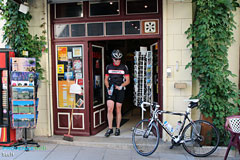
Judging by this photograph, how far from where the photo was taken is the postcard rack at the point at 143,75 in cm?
499

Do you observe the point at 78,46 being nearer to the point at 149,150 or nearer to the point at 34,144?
the point at 34,144

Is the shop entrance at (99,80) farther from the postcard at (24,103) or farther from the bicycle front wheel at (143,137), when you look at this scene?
Result: the postcard at (24,103)

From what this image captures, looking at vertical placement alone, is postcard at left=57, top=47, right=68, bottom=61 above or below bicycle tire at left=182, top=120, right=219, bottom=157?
above

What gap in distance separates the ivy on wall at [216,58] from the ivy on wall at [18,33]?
3.59m

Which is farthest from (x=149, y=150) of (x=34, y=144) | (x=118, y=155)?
(x=34, y=144)

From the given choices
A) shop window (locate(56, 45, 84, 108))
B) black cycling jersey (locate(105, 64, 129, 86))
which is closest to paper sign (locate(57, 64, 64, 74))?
shop window (locate(56, 45, 84, 108))

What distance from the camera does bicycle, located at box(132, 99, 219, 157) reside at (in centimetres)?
388

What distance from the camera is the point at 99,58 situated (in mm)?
5324

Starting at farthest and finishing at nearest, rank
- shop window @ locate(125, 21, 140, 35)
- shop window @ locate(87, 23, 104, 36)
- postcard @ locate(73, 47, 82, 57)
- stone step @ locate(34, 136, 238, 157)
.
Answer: postcard @ locate(73, 47, 82, 57), shop window @ locate(87, 23, 104, 36), shop window @ locate(125, 21, 140, 35), stone step @ locate(34, 136, 238, 157)

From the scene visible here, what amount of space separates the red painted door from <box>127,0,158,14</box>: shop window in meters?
1.29

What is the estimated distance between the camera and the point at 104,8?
4723 mm

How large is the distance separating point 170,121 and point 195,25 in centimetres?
216

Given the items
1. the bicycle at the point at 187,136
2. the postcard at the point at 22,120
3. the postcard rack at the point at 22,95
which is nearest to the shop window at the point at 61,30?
the postcard rack at the point at 22,95

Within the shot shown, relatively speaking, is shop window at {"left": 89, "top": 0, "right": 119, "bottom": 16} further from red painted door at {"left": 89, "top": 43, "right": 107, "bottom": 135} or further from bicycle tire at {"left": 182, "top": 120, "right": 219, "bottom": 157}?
bicycle tire at {"left": 182, "top": 120, "right": 219, "bottom": 157}
